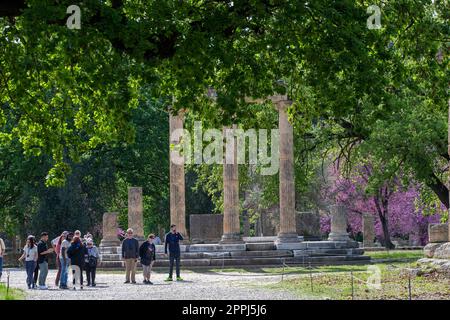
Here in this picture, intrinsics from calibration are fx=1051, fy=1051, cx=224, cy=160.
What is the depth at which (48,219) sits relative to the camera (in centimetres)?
5288

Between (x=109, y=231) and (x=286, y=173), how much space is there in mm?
8492

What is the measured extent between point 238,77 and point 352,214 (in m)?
51.1

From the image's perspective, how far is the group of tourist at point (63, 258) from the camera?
2828 cm

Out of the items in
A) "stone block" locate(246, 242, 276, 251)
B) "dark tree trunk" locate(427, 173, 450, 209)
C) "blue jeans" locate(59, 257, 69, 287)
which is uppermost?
"dark tree trunk" locate(427, 173, 450, 209)

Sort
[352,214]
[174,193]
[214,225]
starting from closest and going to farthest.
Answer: [174,193], [214,225], [352,214]

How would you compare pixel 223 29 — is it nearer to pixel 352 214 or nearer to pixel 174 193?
pixel 174 193

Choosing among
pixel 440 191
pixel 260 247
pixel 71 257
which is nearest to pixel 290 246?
pixel 260 247

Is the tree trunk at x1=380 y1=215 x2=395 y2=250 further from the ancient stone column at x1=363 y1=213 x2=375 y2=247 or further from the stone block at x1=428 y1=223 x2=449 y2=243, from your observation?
the stone block at x1=428 y1=223 x2=449 y2=243

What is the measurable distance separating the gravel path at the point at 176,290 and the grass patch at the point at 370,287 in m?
0.77

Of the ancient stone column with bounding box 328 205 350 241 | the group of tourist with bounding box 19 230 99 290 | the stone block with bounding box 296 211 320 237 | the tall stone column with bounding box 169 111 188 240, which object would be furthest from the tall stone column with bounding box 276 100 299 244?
the group of tourist with bounding box 19 230 99 290

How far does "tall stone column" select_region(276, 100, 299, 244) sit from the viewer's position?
1778 inches

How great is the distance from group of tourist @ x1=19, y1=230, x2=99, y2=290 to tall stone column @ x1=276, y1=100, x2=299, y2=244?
15781mm

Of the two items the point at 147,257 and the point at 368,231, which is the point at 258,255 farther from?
the point at 368,231
